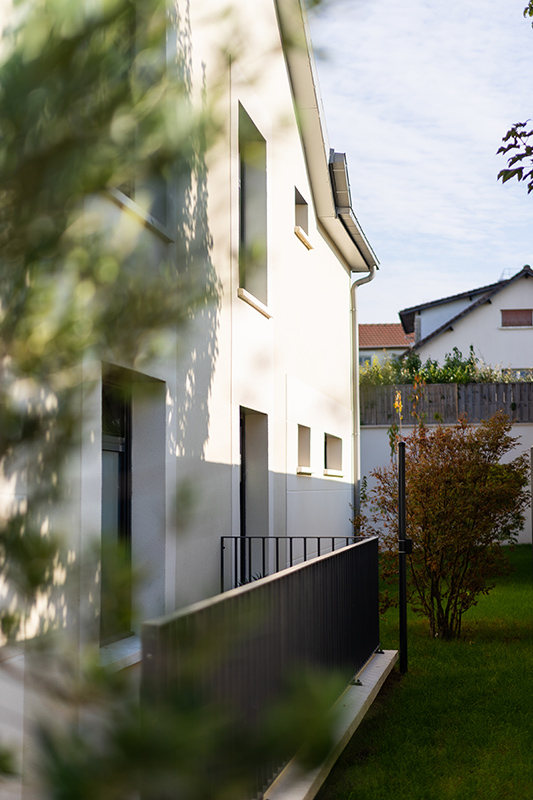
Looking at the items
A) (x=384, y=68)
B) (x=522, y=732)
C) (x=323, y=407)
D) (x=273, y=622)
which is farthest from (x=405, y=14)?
(x=323, y=407)

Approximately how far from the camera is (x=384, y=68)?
152 cm

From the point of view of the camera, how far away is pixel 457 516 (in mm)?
9047

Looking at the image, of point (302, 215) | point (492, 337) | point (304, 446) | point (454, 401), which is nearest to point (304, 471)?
point (304, 446)

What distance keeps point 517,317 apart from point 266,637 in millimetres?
31246

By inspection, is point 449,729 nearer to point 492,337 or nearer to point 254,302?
point 254,302

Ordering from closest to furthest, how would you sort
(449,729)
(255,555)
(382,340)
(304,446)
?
1. (449,729)
2. (255,555)
3. (304,446)
4. (382,340)

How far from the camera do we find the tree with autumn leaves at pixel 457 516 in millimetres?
9078

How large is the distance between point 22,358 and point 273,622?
2827mm

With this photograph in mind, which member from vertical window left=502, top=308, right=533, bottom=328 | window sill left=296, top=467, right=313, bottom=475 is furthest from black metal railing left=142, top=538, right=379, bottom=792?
vertical window left=502, top=308, right=533, bottom=328

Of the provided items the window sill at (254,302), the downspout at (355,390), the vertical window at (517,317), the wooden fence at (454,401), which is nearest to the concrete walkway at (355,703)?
the window sill at (254,302)

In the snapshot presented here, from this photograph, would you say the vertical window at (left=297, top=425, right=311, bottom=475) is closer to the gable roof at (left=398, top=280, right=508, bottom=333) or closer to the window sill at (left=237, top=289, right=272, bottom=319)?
the window sill at (left=237, top=289, right=272, bottom=319)

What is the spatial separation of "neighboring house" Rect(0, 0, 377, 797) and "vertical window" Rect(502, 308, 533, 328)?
19.5m

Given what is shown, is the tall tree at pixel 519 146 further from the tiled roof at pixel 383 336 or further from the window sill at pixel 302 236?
the tiled roof at pixel 383 336

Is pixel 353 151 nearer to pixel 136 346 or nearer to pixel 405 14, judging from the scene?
pixel 405 14
